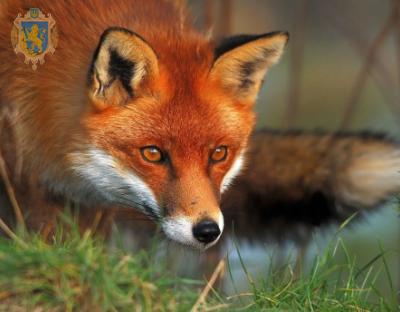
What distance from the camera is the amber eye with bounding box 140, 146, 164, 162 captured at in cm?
403

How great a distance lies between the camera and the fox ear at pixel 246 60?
4.22 meters

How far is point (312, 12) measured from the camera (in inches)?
464

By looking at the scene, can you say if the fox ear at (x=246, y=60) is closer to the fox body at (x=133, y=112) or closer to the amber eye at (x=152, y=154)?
the fox body at (x=133, y=112)

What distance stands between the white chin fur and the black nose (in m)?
0.02

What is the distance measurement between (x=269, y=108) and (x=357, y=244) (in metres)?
2.88

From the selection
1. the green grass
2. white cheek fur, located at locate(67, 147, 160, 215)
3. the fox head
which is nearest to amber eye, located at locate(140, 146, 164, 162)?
the fox head

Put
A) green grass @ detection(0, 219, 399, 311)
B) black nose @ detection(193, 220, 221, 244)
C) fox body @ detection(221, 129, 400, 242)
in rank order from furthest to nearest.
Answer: fox body @ detection(221, 129, 400, 242) → black nose @ detection(193, 220, 221, 244) → green grass @ detection(0, 219, 399, 311)

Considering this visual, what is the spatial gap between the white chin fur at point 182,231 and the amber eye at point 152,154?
0.32m

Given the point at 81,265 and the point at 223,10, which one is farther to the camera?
the point at 223,10

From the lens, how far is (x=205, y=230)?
3748 millimetres

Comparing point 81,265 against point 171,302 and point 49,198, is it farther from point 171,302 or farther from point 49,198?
point 49,198

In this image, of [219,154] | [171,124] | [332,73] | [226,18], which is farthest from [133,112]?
[332,73]

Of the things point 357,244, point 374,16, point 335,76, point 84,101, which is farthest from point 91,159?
point 374,16

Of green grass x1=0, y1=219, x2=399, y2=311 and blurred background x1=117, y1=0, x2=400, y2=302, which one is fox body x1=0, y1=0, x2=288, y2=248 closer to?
green grass x1=0, y1=219, x2=399, y2=311
